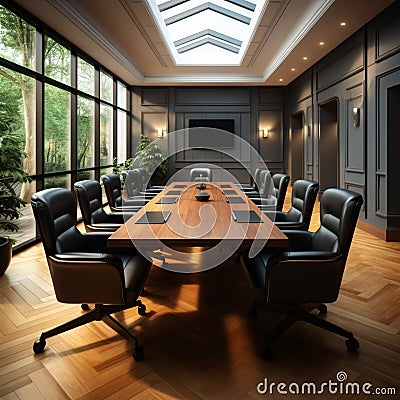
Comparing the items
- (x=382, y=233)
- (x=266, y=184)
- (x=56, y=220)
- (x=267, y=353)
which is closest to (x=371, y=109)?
(x=382, y=233)

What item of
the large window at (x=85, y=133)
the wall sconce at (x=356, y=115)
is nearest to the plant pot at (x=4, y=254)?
the large window at (x=85, y=133)

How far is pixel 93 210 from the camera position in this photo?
2.37 meters

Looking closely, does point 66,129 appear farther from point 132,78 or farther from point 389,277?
point 389,277

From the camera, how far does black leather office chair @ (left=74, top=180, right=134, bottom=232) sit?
7.09 feet

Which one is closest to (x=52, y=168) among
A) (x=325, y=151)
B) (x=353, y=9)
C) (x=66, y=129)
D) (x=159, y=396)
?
(x=66, y=129)

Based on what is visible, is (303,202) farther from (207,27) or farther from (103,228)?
(207,27)

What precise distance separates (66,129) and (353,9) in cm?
357

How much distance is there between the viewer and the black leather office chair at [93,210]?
216cm

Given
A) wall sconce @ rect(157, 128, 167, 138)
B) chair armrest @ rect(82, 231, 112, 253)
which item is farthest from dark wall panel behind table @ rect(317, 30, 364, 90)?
chair armrest @ rect(82, 231, 112, 253)

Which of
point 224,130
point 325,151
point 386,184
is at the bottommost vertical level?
point 386,184

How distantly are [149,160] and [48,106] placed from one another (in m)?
3.57

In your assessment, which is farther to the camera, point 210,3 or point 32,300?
point 210,3

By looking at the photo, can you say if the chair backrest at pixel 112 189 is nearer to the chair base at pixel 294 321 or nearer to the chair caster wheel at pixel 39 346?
the chair caster wheel at pixel 39 346

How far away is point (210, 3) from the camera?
4.78 meters
